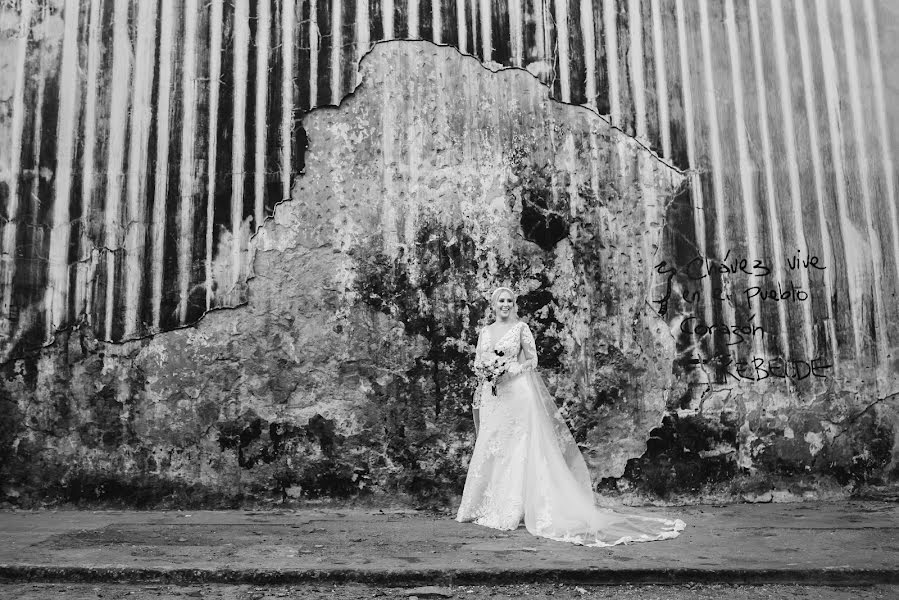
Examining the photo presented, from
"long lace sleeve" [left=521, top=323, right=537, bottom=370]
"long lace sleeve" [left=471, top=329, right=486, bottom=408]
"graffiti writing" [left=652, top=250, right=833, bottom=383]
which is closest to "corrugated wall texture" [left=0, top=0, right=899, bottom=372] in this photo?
"graffiti writing" [left=652, top=250, right=833, bottom=383]

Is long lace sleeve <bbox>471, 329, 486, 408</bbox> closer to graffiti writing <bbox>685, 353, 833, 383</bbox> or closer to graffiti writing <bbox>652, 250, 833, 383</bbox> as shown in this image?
graffiti writing <bbox>652, 250, 833, 383</bbox>

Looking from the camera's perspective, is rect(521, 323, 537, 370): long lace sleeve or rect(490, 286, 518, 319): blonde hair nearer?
rect(521, 323, 537, 370): long lace sleeve

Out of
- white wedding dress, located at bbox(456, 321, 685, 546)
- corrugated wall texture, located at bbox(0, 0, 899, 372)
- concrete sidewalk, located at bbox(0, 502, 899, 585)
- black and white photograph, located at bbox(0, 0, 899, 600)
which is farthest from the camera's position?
corrugated wall texture, located at bbox(0, 0, 899, 372)

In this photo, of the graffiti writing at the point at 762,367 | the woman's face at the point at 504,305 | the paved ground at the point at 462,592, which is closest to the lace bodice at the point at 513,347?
the woman's face at the point at 504,305

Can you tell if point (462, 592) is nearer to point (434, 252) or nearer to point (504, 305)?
point (504, 305)

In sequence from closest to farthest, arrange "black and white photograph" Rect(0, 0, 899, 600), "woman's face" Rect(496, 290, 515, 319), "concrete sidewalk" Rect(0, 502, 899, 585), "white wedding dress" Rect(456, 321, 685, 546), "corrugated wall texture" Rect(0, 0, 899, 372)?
"concrete sidewalk" Rect(0, 502, 899, 585), "white wedding dress" Rect(456, 321, 685, 546), "woman's face" Rect(496, 290, 515, 319), "black and white photograph" Rect(0, 0, 899, 600), "corrugated wall texture" Rect(0, 0, 899, 372)

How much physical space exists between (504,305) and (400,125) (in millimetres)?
1916

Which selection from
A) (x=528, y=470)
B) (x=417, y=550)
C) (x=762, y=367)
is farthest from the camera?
(x=762, y=367)

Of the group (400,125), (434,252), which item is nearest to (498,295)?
(434,252)

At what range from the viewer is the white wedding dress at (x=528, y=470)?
15.4 feet

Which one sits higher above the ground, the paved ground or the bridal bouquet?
the bridal bouquet

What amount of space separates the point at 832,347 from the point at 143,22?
21.6ft

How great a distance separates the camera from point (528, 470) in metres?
5.00

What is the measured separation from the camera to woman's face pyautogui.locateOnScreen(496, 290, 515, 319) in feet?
17.9
